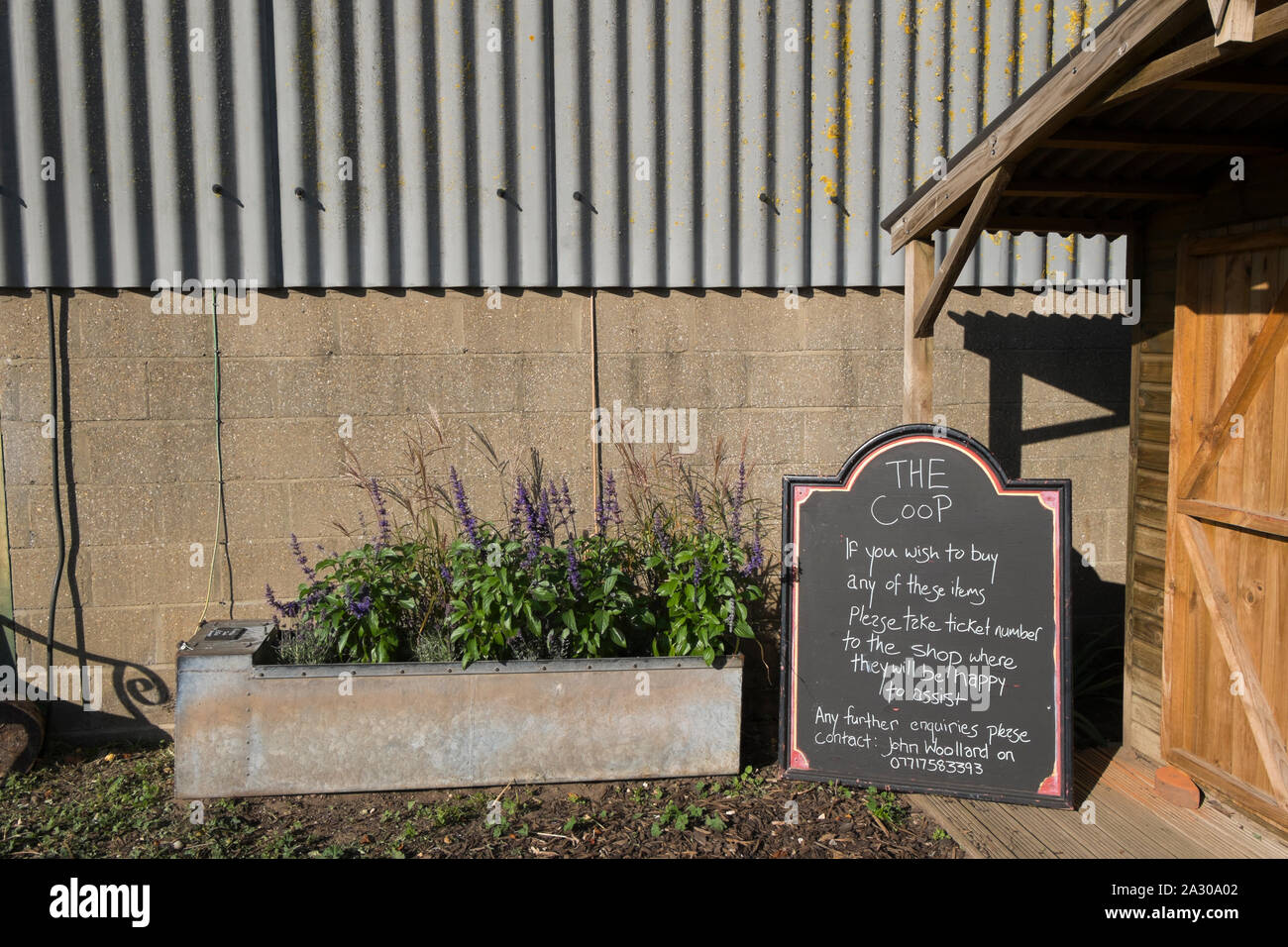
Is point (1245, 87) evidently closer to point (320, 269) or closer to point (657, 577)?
point (657, 577)

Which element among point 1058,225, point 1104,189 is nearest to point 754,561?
point 1058,225

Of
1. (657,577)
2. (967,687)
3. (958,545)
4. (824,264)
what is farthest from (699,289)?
(967,687)

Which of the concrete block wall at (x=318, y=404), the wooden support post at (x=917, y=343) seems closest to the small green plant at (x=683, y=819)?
the concrete block wall at (x=318, y=404)

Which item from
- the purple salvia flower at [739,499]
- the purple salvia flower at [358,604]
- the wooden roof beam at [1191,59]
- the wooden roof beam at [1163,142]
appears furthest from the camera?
the purple salvia flower at [739,499]

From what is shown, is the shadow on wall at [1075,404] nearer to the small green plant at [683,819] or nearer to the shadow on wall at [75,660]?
the small green plant at [683,819]

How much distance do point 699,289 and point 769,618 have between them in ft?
5.61

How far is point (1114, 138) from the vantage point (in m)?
3.86

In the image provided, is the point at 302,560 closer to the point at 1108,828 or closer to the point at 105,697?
the point at 105,697

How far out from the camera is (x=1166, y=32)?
3176 mm

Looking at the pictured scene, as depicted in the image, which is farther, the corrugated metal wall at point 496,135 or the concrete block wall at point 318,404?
the concrete block wall at point 318,404

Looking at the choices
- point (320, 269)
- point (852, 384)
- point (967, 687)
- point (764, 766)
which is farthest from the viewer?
point (852, 384)

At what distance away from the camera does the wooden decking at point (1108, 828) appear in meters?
3.92

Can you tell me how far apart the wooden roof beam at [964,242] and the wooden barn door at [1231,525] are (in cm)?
97

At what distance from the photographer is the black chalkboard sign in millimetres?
4285
